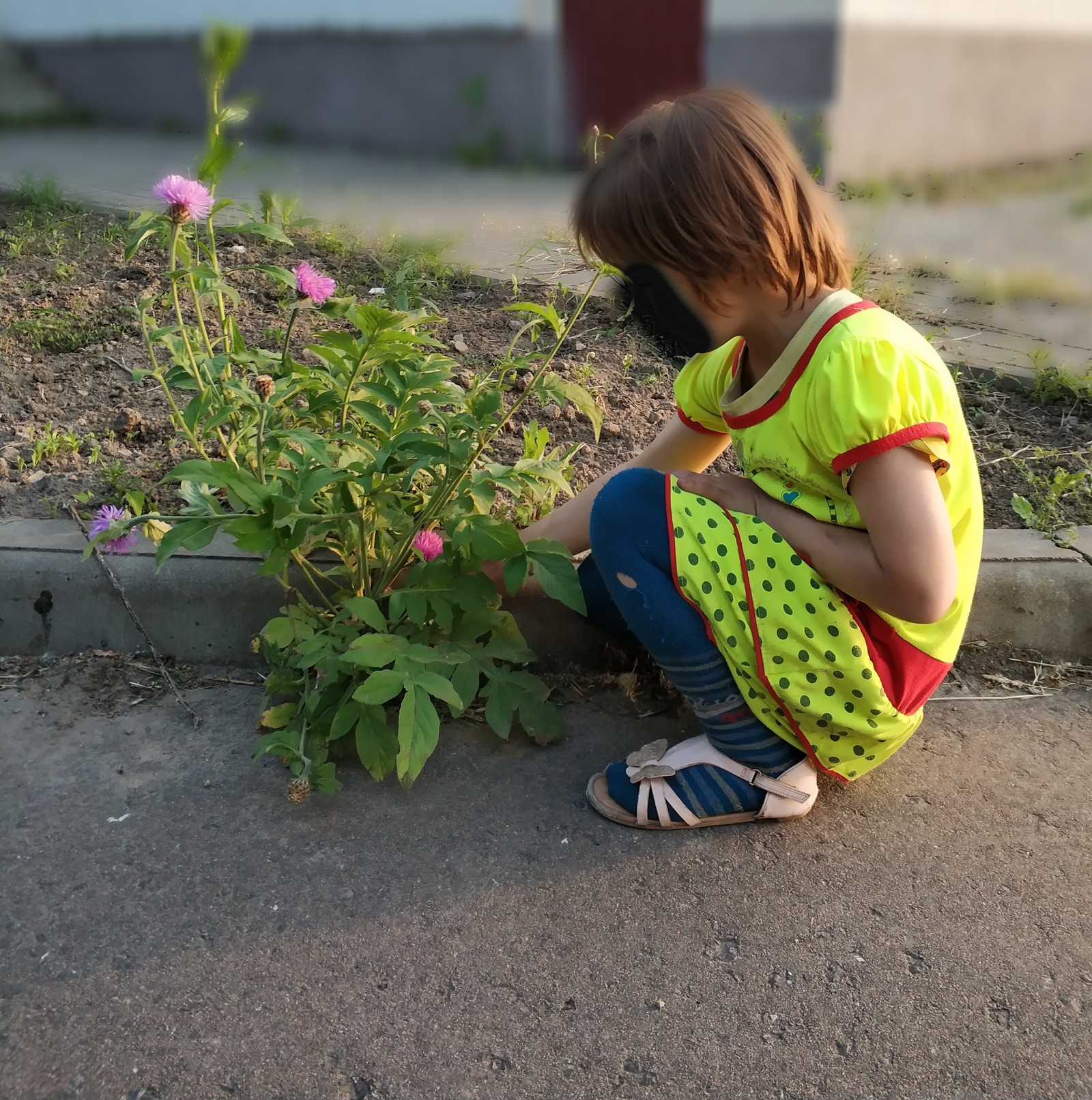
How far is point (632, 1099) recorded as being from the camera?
4.45ft

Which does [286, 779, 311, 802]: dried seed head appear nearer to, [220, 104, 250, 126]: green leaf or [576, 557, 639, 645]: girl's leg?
[576, 557, 639, 645]: girl's leg

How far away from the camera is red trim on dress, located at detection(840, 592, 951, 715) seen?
1.75 meters

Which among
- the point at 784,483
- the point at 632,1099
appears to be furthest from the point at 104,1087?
the point at 784,483

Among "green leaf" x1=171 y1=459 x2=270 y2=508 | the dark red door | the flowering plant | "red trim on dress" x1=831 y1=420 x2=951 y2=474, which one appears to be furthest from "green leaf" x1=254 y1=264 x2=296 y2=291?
the dark red door

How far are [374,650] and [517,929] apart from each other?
0.52 meters

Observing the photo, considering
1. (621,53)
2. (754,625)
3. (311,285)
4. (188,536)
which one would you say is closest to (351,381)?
(311,285)

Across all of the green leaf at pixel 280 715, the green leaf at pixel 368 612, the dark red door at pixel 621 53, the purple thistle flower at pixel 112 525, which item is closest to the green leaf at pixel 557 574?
the green leaf at pixel 368 612

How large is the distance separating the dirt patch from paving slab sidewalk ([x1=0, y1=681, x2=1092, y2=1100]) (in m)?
0.81

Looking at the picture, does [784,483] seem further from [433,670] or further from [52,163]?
[52,163]

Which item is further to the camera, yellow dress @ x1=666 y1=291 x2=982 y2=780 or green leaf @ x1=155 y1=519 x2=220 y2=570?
green leaf @ x1=155 y1=519 x2=220 y2=570

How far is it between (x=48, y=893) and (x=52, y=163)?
5.17m

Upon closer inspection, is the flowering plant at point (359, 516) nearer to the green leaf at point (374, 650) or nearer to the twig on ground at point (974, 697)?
the green leaf at point (374, 650)

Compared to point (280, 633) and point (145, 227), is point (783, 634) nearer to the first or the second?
point (280, 633)

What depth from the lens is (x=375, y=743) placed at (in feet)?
6.13
